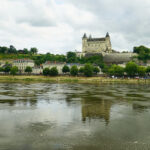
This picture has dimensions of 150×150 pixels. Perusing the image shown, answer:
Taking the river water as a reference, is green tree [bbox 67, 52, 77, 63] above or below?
above

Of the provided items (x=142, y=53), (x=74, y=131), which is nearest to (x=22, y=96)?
(x=74, y=131)

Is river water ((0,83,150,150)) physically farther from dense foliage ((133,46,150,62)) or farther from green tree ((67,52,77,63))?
green tree ((67,52,77,63))

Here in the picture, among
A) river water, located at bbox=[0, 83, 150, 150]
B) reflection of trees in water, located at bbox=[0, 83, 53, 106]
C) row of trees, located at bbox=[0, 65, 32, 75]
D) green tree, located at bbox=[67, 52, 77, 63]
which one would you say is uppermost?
green tree, located at bbox=[67, 52, 77, 63]

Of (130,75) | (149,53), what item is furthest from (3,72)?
(149,53)

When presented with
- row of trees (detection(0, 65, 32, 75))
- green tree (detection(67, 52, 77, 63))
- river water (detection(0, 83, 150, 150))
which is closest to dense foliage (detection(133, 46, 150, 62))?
green tree (detection(67, 52, 77, 63))

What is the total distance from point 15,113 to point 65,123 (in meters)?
6.56

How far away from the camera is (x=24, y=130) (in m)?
15.3

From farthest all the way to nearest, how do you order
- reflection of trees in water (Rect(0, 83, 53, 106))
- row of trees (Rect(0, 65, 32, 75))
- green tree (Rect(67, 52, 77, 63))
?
green tree (Rect(67, 52, 77, 63))
row of trees (Rect(0, 65, 32, 75))
reflection of trees in water (Rect(0, 83, 53, 106))

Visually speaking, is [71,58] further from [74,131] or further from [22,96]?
[74,131]

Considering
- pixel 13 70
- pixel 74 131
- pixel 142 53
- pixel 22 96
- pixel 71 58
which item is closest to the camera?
pixel 74 131

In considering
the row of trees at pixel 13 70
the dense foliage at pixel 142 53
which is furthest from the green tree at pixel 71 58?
the dense foliage at pixel 142 53

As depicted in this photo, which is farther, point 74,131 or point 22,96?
point 22,96

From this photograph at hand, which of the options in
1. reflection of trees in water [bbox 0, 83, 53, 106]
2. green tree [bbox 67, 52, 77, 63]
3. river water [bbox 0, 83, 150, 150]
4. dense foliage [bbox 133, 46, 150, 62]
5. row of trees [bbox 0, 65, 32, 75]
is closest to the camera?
river water [bbox 0, 83, 150, 150]

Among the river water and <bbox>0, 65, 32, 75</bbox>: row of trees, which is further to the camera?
<bbox>0, 65, 32, 75</bbox>: row of trees
